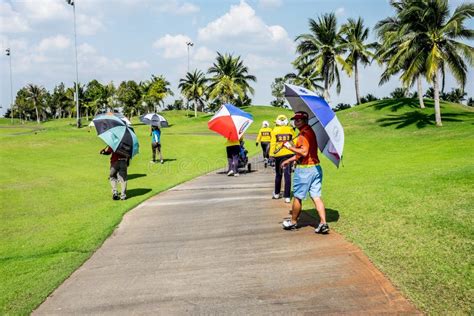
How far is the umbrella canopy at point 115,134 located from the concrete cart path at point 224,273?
2.84m

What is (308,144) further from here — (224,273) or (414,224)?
(224,273)

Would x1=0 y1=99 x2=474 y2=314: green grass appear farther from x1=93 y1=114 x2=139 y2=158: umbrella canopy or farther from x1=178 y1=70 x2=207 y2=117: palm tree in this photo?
x1=178 y1=70 x2=207 y2=117: palm tree

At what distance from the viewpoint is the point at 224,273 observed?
537 centimetres

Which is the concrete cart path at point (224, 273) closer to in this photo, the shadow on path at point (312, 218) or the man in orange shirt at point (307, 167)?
the shadow on path at point (312, 218)

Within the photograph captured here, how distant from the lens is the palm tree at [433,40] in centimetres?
2919

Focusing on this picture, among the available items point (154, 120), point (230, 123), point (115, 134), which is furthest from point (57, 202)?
point (154, 120)

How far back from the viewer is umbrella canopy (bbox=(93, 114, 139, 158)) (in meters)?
10.8

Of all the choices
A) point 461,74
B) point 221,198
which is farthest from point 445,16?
point 221,198

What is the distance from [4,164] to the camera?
1812 centimetres

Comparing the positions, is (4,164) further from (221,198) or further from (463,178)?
(463,178)

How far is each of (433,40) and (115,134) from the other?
27.1m

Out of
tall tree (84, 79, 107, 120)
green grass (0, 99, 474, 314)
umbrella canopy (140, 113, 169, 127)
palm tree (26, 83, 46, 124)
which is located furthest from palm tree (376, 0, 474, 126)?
palm tree (26, 83, 46, 124)

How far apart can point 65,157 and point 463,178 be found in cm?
1818

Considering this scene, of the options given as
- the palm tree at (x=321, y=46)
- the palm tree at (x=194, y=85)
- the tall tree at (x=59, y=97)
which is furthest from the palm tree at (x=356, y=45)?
the tall tree at (x=59, y=97)
